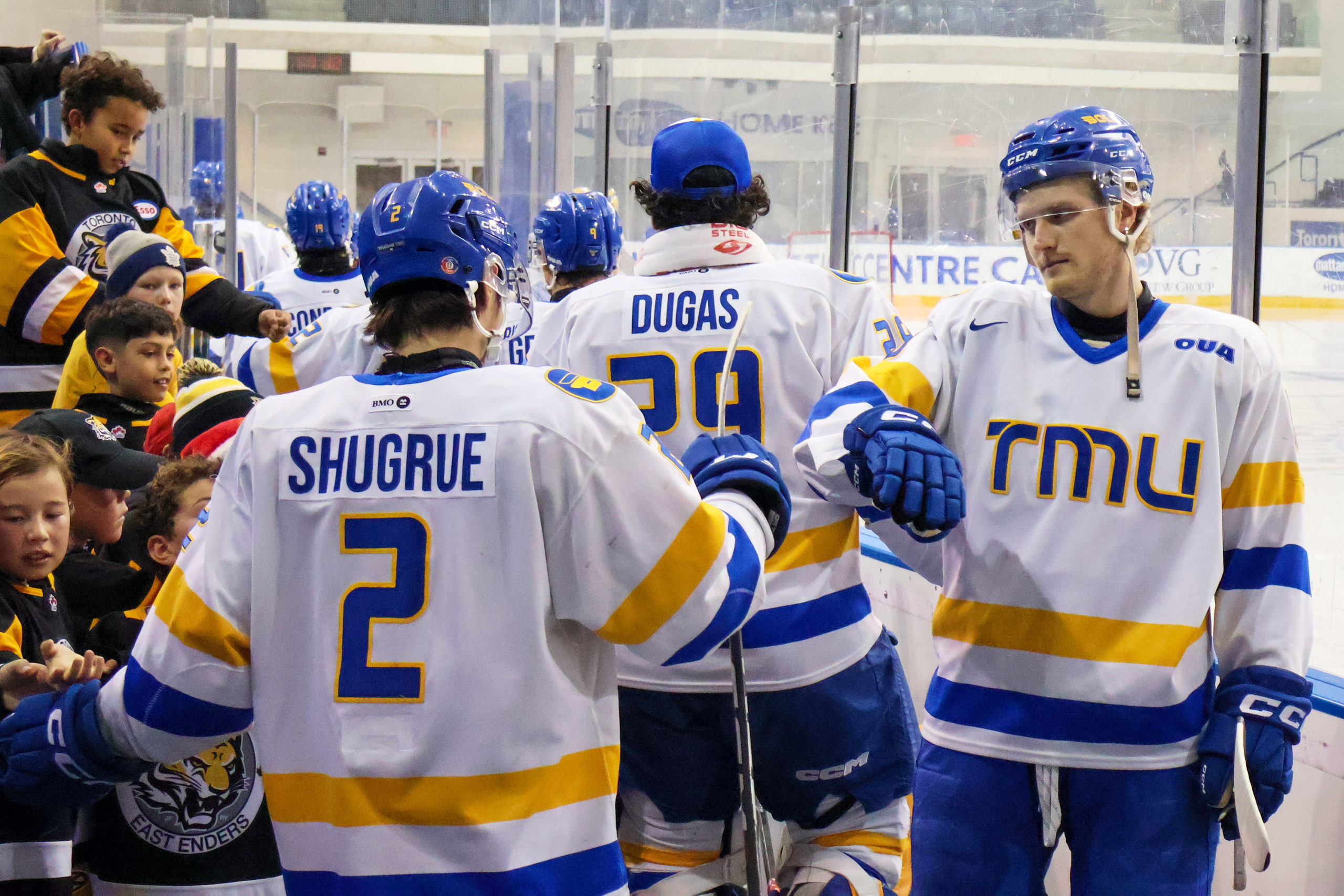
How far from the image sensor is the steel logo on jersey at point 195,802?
6.49 ft

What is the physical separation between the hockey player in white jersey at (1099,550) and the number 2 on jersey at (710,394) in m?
0.39

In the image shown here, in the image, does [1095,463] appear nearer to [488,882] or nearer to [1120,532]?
[1120,532]

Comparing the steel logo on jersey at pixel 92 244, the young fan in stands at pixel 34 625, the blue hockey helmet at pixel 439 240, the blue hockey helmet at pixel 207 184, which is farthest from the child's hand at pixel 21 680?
the blue hockey helmet at pixel 207 184

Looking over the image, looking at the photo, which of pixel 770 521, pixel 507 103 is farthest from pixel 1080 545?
pixel 507 103

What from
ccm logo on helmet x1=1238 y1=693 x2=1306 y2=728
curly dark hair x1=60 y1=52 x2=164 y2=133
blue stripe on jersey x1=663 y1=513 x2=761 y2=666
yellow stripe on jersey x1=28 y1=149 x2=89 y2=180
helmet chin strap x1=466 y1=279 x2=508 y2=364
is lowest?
ccm logo on helmet x1=1238 y1=693 x2=1306 y2=728

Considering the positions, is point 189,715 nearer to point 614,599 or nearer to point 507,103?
point 614,599

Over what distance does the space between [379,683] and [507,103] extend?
655cm

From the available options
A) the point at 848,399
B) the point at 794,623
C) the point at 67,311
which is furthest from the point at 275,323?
the point at 848,399

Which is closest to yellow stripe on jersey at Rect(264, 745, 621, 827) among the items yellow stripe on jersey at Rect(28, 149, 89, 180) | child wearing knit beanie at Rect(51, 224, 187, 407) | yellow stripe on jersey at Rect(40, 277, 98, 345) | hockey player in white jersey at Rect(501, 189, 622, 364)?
child wearing knit beanie at Rect(51, 224, 187, 407)

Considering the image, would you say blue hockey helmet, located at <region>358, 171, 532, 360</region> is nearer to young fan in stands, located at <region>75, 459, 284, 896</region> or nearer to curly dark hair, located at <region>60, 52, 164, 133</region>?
young fan in stands, located at <region>75, 459, 284, 896</region>

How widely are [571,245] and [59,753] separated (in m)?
2.30

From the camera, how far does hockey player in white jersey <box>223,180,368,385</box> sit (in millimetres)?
4691

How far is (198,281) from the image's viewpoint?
3.68 metres

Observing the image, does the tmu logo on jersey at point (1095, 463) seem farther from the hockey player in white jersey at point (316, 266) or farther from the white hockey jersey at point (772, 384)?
the hockey player in white jersey at point (316, 266)
